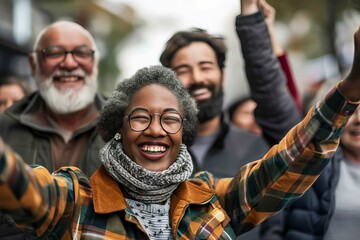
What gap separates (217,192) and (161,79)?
579 millimetres

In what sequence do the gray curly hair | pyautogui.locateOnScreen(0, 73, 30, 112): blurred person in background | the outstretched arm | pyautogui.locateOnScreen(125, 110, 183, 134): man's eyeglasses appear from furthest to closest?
1. pyautogui.locateOnScreen(0, 73, 30, 112): blurred person in background
2. the gray curly hair
3. pyautogui.locateOnScreen(125, 110, 183, 134): man's eyeglasses
4. the outstretched arm

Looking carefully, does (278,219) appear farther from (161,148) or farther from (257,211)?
(161,148)

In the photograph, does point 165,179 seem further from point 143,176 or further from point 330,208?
point 330,208

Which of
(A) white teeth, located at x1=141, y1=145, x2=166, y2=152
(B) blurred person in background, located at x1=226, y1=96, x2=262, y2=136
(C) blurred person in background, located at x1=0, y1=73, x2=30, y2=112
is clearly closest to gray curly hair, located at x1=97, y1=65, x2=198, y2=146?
(A) white teeth, located at x1=141, y1=145, x2=166, y2=152

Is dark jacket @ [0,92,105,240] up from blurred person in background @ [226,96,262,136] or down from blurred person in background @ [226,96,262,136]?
up

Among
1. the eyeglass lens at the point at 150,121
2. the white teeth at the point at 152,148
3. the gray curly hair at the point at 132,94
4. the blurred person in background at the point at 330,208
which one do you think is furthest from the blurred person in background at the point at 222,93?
the white teeth at the point at 152,148

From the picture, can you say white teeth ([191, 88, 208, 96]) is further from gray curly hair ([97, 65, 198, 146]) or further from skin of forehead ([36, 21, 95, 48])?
gray curly hair ([97, 65, 198, 146])

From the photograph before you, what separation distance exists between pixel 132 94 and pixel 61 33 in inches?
44.1

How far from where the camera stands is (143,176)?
2.89 metres

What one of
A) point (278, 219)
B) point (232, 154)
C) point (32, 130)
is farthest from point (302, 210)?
point (32, 130)

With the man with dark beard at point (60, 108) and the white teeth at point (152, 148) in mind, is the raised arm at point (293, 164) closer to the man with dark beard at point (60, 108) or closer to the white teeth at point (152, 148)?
the white teeth at point (152, 148)

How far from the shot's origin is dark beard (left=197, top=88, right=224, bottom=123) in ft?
13.8

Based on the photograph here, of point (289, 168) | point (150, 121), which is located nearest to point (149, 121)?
point (150, 121)

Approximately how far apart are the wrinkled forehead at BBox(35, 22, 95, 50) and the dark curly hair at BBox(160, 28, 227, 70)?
0.49m
